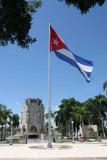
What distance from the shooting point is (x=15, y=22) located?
9.55m

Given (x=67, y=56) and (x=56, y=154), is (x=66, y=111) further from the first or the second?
(x=56, y=154)

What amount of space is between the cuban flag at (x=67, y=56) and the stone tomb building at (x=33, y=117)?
275 ft

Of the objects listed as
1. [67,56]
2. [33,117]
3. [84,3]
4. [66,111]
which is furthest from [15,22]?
[33,117]

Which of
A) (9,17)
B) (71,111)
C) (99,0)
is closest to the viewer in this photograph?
(99,0)

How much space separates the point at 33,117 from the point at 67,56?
90557 millimetres

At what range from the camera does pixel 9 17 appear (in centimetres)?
941

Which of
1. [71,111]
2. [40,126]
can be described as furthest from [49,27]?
[40,126]

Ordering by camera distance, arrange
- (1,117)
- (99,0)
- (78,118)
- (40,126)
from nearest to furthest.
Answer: (99,0)
(1,117)
(78,118)
(40,126)

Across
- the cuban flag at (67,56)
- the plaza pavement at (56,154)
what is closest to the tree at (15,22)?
the plaza pavement at (56,154)

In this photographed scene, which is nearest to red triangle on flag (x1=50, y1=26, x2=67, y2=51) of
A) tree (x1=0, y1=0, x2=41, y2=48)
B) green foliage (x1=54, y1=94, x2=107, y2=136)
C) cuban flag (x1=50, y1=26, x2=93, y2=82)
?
cuban flag (x1=50, y1=26, x2=93, y2=82)

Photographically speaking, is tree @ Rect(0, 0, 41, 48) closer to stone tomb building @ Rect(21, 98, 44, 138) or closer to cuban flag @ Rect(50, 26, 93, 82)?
cuban flag @ Rect(50, 26, 93, 82)

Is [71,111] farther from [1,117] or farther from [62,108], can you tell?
[1,117]

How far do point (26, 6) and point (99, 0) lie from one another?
2210 millimetres

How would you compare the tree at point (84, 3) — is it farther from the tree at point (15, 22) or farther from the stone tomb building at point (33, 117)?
the stone tomb building at point (33, 117)
